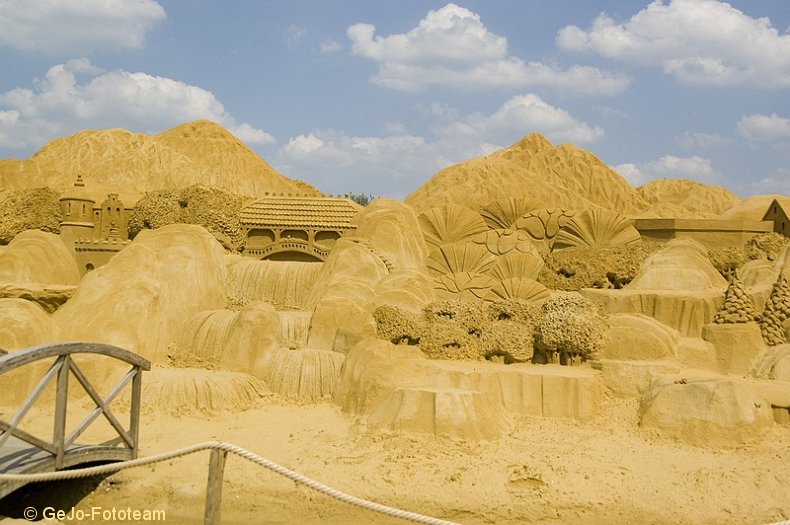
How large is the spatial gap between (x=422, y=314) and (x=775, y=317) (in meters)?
6.58

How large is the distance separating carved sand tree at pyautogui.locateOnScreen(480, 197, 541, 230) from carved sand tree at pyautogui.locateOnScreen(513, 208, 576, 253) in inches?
67.9

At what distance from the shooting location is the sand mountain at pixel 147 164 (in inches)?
1218

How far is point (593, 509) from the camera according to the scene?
11.6 metres

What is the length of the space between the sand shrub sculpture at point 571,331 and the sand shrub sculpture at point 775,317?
9.35ft

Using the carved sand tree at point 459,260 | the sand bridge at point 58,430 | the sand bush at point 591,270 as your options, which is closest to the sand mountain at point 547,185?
the carved sand tree at point 459,260

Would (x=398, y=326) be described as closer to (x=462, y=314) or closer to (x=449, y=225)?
(x=462, y=314)

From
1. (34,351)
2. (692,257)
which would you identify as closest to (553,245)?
(692,257)

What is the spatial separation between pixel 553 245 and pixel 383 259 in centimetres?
668

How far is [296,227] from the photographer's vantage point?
2475 cm

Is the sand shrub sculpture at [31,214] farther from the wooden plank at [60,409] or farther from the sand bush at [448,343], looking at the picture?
the wooden plank at [60,409]

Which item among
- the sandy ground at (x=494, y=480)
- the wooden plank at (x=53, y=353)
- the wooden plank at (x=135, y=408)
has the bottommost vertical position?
the sandy ground at (x=494, y=480)

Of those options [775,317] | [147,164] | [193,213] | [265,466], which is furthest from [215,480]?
[147,164]

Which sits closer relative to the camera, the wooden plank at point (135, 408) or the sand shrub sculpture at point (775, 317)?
the wooden plank at point (135, 408)

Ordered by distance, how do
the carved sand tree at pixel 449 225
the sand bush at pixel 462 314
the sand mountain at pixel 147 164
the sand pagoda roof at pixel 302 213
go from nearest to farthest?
the sand bush at pixel 462 314 < the sand pagoda roof at pixel 302 213 < the carved sand tree at pixel 449 225 < the sand mountain at pixel 147 164
